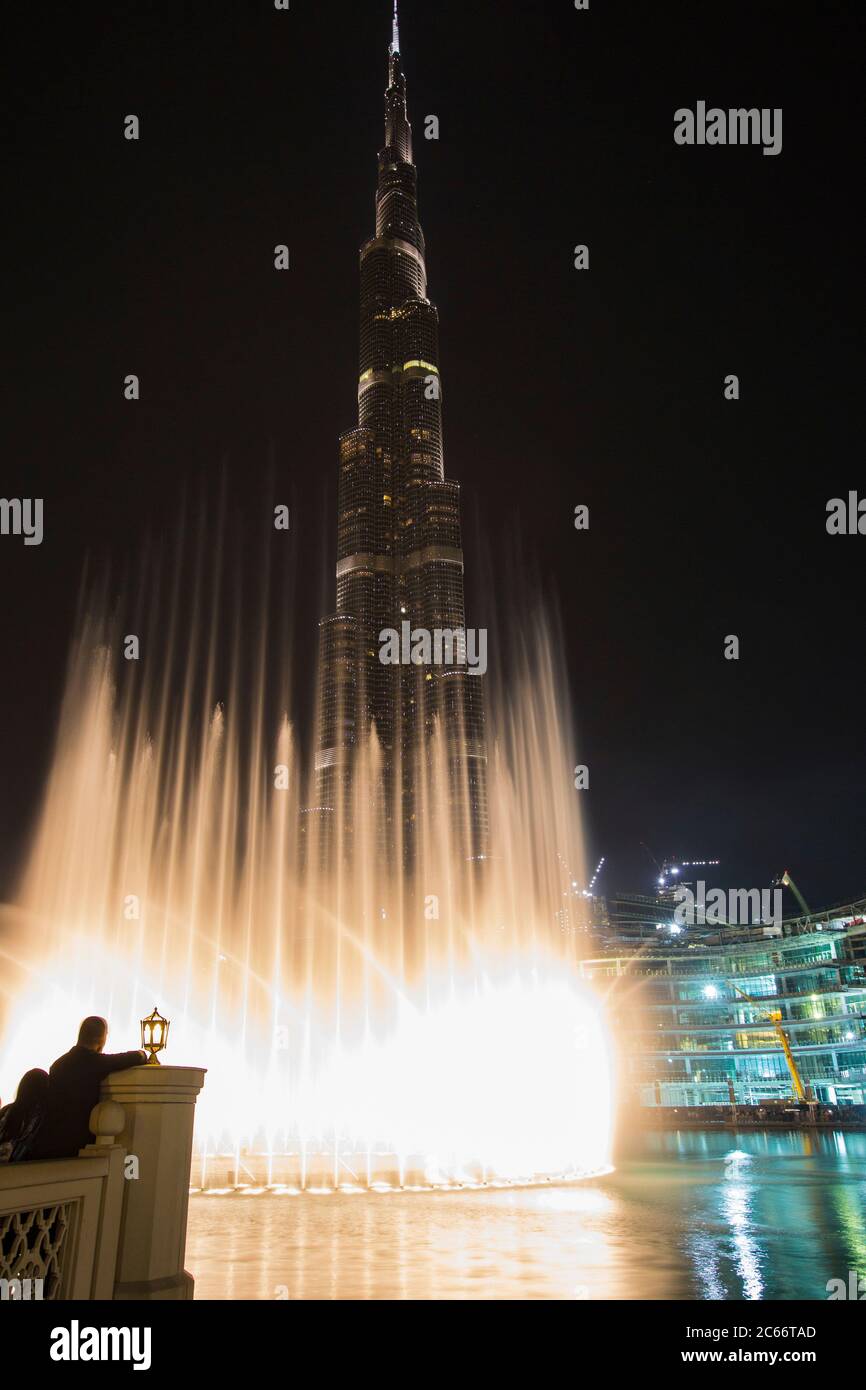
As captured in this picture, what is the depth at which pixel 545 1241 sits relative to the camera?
11.7m

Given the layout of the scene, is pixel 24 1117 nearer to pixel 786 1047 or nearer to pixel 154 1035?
pixel 154 1035

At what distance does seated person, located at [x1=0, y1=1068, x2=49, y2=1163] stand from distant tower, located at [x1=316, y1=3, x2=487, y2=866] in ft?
410

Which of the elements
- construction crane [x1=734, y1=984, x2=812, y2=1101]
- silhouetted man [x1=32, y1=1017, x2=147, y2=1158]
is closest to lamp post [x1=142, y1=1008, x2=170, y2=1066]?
silhouetted man [x1=32, y1=1017, x2=147, y2=1158]

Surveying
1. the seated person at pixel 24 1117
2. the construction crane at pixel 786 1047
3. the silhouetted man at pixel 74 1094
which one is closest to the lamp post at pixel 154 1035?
the silhouetted man at pixel 74 1094

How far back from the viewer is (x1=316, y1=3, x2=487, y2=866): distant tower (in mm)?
140375

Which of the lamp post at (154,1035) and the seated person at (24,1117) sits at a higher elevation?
the lamp post at (154,1035)

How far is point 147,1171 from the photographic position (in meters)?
6.00

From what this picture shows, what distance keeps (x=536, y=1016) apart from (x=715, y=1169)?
23.0 feet

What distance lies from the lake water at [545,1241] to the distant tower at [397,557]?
112891mm

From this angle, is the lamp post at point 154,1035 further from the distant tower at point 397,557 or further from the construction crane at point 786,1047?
the distant tower at point 397,557

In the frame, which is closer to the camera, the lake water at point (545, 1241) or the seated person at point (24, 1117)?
the seated person at point (24, 1117)

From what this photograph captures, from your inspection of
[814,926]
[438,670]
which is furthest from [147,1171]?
[438,670]

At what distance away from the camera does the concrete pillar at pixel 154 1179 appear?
5.89m

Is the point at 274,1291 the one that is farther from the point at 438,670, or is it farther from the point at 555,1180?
the point at 438,670
